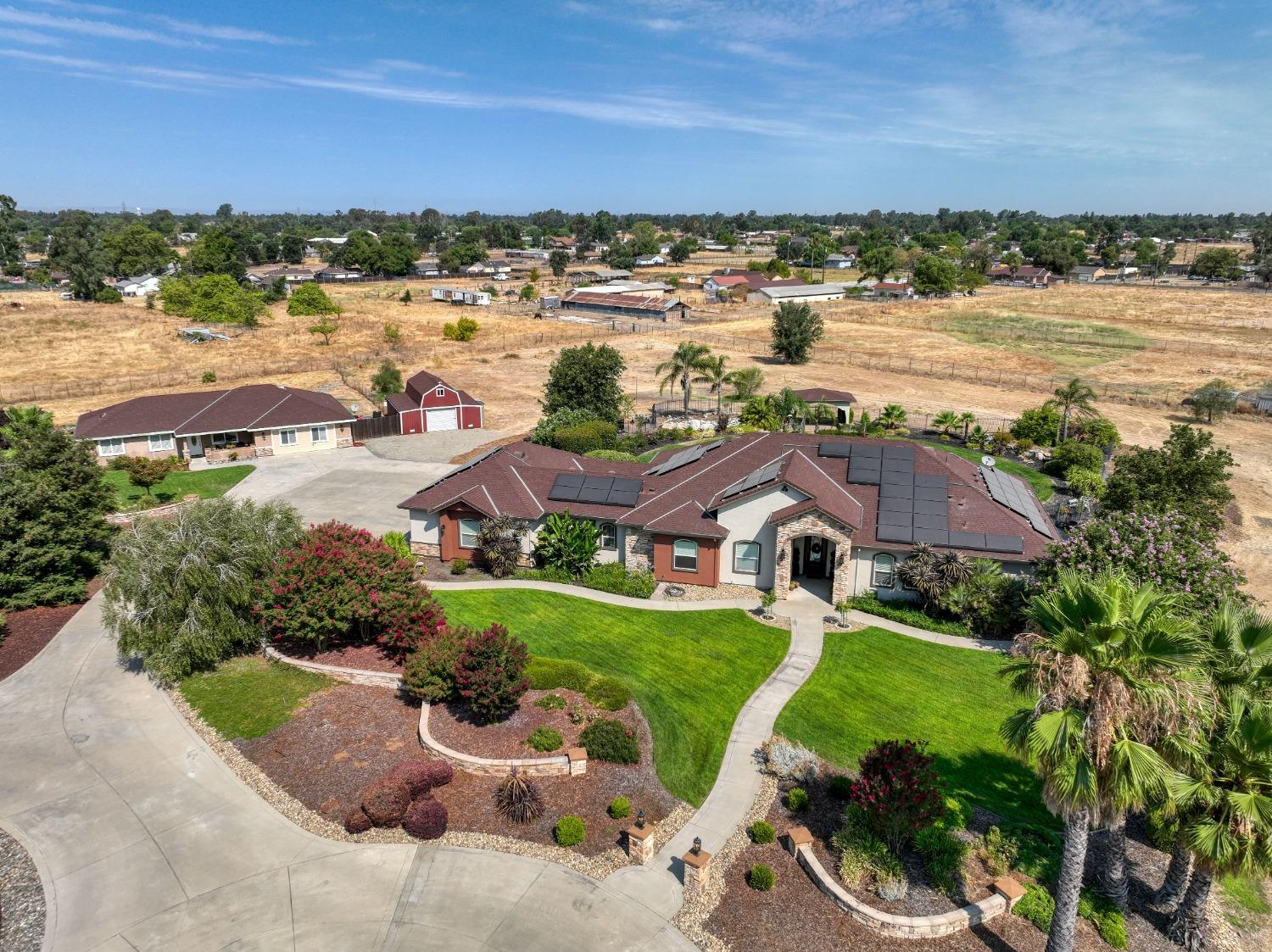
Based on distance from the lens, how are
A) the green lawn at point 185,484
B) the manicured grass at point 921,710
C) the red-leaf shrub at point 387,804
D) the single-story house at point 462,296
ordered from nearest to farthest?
the red-leaf shrub at point 387,804
the manicured grass at point 921,710
the green lawn at point 185,484
the single-story house at point 462,296

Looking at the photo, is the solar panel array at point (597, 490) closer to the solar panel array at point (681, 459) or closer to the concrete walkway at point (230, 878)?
the solar panel array at point (681, 459)

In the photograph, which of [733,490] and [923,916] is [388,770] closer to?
[923,916]

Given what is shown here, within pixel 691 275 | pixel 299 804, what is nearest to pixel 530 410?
pixel 299 804

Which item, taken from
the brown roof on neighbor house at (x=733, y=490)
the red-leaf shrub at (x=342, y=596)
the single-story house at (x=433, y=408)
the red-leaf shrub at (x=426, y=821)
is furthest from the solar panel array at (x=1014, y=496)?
the single-story house at (x=433, y=408)

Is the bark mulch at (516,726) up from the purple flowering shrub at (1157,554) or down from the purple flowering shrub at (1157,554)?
down

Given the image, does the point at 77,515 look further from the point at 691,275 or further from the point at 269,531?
the point at 691,275

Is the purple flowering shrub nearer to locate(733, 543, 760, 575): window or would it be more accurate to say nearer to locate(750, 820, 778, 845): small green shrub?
locate(733, 543, 760, 575): window
